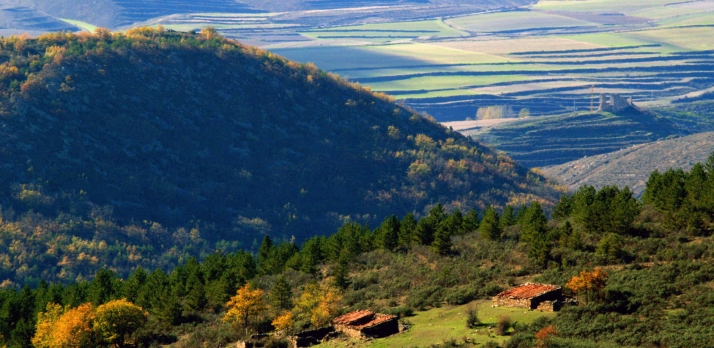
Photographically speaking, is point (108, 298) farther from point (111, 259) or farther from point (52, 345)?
point (111, 259)

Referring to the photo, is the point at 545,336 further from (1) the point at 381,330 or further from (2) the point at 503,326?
(1) the point at 381,330

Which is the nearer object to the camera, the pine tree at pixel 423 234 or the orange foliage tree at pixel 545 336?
the orange foliage tree at pixel 545 336

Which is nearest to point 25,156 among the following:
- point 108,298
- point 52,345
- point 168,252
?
point 168,252

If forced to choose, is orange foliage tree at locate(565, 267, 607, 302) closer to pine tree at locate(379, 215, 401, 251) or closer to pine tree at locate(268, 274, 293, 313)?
pine tree at locate(268, 274, 293, 313)

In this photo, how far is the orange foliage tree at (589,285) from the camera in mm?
72500

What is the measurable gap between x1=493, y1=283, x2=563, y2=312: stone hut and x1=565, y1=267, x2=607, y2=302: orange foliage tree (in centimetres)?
140

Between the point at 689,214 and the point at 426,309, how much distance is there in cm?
2060

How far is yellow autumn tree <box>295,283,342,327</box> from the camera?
7931 cm

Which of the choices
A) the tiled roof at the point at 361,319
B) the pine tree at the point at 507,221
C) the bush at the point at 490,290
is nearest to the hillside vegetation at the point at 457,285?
the bush at the point at 490,290

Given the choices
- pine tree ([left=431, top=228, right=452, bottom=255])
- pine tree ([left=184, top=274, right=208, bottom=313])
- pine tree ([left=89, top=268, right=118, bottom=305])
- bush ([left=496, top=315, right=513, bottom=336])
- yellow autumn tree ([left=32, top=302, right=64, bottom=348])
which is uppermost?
bush ([left=496, top=315, right=513, bottom=336])

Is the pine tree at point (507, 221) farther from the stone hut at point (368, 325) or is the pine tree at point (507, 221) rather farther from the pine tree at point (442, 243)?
the stone hut at point (368, 325)

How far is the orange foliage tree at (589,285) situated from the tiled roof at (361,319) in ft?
39.9

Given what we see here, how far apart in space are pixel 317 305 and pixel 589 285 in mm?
19640

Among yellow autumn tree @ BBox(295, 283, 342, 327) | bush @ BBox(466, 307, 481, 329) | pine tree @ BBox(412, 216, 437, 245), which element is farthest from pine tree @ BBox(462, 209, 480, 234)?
bush @ BBox(466, 307, 481, 329)
